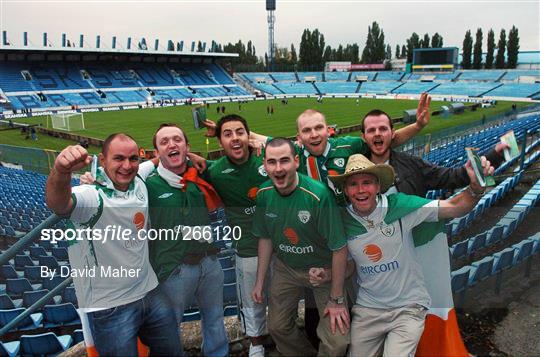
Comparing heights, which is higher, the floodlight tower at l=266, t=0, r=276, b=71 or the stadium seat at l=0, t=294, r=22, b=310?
the floodlight tower at l=266, t=0, r=276, b=71

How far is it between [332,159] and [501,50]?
279 feet

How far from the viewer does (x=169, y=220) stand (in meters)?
3.09

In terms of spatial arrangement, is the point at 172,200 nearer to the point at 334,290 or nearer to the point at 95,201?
the point at 95,201

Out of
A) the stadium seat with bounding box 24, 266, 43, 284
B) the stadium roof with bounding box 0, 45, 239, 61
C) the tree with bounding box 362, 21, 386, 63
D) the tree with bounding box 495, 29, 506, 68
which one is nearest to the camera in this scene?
the stadium seat with bounding box 24, 266, 43, 284

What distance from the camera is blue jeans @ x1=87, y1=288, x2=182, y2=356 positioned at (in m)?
2.79

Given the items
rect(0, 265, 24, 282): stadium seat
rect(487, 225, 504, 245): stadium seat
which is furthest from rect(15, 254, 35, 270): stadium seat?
rect(487, 225, 504, 245): stadium seat

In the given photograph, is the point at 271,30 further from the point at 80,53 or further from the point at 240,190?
the point at 240,190

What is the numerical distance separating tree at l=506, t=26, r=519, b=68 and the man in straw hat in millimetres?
84602

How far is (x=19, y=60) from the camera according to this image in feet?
182

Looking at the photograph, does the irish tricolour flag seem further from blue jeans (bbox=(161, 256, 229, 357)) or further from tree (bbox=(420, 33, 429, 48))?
tree (bbox=(420, 33, 429, 48))

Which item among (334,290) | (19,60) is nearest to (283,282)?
(334,290)

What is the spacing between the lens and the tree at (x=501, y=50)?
7275 cm

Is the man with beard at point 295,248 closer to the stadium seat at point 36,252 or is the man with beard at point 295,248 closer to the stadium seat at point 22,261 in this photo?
the stadium seat at point 22,261

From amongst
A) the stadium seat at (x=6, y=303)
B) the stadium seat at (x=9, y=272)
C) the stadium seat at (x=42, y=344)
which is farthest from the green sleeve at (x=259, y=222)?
the stadium seat at (x=9, y=272)
